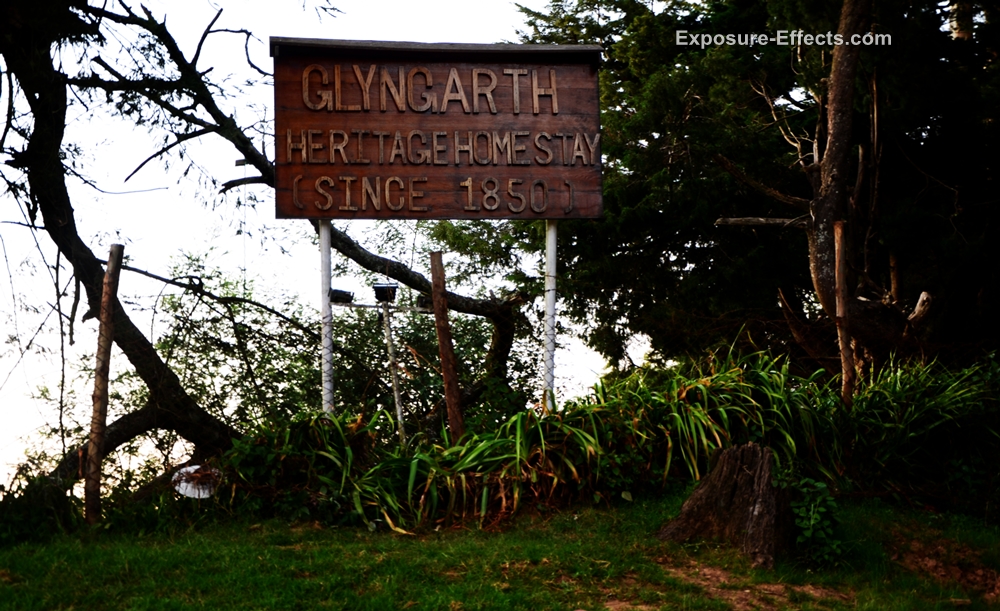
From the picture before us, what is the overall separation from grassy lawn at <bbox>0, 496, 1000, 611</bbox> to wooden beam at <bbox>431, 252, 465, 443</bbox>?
1428 millimetres

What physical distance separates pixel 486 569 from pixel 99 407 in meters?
3.63

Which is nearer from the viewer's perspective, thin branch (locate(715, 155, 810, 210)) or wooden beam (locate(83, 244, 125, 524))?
wooden beam (locate(83, 244, 125, 524))

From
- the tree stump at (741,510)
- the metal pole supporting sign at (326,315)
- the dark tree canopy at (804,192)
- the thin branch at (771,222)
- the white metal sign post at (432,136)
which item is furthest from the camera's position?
the dark tree canopy at (804,192)

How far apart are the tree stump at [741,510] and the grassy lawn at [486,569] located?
143 millimetres

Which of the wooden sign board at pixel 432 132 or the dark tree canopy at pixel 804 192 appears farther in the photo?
the dark tree canopy at pixel 804 192

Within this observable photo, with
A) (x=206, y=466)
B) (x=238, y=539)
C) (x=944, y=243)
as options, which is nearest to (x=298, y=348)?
(x=206, y=466)

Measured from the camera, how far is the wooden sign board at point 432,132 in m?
10.7

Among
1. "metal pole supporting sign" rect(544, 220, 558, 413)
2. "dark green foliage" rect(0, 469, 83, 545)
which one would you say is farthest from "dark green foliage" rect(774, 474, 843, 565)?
"dark green foliage" rect(0, 469, 83, 545)

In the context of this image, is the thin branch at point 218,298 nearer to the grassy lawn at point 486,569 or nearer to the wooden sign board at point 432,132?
the wooden sign board at point 432,132

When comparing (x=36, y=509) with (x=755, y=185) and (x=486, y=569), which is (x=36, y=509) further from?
(x=755, y=185)

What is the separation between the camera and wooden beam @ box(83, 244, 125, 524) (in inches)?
330

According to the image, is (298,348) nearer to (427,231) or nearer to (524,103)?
(524,103)

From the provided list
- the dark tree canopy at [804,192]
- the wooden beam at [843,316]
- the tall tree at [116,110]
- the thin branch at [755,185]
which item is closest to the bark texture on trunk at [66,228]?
the tall tree at [116,110]

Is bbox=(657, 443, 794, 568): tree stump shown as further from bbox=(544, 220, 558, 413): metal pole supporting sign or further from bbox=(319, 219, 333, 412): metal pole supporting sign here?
bbox=(319, 219, 333, 412): metal pole supporting sign
